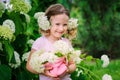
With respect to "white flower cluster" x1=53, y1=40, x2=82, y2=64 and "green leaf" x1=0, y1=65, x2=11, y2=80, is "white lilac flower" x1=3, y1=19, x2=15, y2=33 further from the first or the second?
"white flower cluster" x1=53, y1=40, x2=82, y2=64

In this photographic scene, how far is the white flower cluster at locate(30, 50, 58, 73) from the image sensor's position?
4.60 m

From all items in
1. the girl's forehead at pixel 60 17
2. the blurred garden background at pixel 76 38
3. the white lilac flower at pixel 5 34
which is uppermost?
the girl's forehead at pixel 60 17

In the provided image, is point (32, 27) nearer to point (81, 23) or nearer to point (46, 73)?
point (46, 73)

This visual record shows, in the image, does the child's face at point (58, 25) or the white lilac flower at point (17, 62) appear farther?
the white lilac flower at point (17, 62)

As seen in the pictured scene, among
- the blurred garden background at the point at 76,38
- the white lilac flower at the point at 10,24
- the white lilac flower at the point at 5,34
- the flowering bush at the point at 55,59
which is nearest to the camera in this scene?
the flowering bush at the point at 55,59

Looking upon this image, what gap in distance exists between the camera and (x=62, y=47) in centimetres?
465

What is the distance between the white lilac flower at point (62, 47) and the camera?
464cm

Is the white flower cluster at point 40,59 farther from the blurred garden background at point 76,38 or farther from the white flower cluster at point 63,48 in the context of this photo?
the blurred garden background at point 76,38

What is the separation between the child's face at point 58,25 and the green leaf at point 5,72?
0.54 m

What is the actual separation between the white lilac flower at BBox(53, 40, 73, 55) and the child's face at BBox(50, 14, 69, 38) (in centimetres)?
16

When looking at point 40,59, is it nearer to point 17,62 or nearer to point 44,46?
point 44,46

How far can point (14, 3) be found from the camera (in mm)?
5223

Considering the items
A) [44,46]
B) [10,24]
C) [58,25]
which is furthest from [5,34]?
[58,25]

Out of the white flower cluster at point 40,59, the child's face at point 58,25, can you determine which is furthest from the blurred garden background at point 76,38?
the child's face at point 58,25
